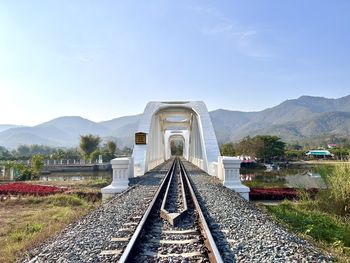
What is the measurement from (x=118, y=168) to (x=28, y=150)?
141485mm

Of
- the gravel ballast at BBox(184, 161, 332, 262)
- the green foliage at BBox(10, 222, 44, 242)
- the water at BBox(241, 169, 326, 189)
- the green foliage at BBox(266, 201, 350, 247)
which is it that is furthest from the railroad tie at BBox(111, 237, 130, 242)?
the water at BBox(241, 169, 326, 189)

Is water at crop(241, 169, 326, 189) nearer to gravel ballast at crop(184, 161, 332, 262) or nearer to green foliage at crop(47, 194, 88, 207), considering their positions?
gravel ballast at crop(184, 161, 332, 262)

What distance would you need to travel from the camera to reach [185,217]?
634cm

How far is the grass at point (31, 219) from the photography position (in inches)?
197

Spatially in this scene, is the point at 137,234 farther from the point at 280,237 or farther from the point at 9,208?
the point at 9,208

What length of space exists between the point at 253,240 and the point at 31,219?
17.6ft

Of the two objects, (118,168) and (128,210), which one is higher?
(118,168)

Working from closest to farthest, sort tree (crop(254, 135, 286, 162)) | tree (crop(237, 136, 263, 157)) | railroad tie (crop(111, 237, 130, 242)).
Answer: railroad tie (crop(111, 237, 130, 242)), tree (crop(237, 136, 263, 157)), tree (crop(254, 135, 286, 162))

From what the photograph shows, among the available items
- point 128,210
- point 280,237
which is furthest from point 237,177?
point 280,237

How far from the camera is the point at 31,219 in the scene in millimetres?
7887

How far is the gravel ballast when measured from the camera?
13.0 ft

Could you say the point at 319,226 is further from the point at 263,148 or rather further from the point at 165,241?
the point at 263,148

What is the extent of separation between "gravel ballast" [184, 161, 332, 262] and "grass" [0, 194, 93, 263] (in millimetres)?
2619

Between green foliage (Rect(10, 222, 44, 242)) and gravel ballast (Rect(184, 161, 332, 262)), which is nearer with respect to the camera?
gravel ballast (Rect(184, 161, 332, 262))
